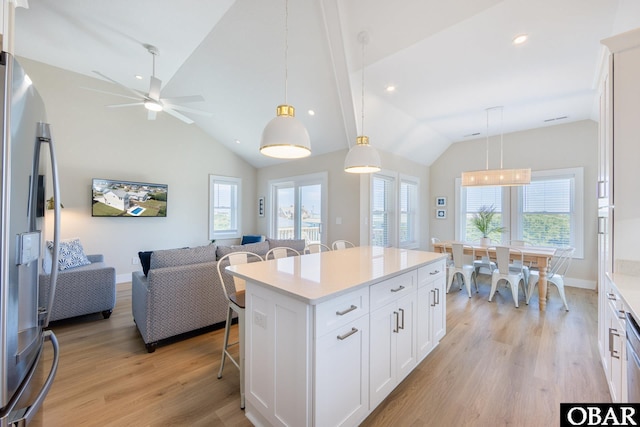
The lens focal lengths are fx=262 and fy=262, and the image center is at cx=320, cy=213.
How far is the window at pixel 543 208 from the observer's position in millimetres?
4742

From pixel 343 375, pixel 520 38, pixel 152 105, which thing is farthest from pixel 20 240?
pixel 520 38

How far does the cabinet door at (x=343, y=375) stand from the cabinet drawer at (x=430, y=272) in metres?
0.85

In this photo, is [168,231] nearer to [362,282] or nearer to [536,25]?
[362,282]

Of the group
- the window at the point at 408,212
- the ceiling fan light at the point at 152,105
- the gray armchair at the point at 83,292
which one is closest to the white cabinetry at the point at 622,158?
the window at the point at 408,212

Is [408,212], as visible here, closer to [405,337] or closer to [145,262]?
[405,337]

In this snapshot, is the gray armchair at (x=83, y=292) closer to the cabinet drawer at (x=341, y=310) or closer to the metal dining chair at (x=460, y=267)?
the cabinet drawer at (x=341, y=310)

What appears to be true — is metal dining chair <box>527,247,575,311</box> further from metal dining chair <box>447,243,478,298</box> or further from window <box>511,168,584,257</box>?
window <box>511,168,584,257</box>

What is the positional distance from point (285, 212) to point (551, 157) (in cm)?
546

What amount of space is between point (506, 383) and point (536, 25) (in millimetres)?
3207

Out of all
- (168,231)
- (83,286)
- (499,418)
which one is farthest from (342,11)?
(168,231)

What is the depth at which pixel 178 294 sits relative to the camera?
2.61 m

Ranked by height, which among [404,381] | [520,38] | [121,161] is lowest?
[404,381]

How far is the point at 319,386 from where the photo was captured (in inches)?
51.7

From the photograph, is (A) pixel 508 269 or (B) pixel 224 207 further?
(B) pixel 224 207
